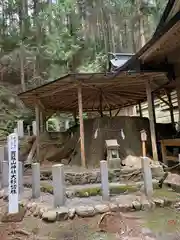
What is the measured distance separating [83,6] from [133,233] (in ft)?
77.5

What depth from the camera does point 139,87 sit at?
1055 centimetres

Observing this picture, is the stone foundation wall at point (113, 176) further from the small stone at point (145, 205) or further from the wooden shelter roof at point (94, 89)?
the wooden shelter roof at point (94, 89)

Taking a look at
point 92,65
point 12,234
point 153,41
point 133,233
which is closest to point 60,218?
point 12,234

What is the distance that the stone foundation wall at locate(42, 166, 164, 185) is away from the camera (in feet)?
25.6

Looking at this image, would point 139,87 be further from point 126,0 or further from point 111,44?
point 111,44

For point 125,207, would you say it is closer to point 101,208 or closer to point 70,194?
point 101,208

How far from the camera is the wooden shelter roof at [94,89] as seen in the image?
873cm

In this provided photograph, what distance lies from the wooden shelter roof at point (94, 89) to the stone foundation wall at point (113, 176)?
3.39 meters

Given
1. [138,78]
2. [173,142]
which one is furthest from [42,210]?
[138,78]

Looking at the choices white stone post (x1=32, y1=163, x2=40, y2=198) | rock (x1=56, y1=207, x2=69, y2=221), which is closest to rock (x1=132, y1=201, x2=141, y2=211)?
rock (x1=56, y1=207, x2=69, y2=221)

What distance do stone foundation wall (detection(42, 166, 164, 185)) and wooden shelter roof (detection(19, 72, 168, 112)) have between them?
134 inches

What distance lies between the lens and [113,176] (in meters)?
7.92

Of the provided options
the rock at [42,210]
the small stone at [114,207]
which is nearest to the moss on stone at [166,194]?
the small stone at [114,207]

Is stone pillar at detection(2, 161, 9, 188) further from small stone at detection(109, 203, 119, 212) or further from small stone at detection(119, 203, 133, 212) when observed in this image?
small stone at detection(119, 203, 133, 212)
